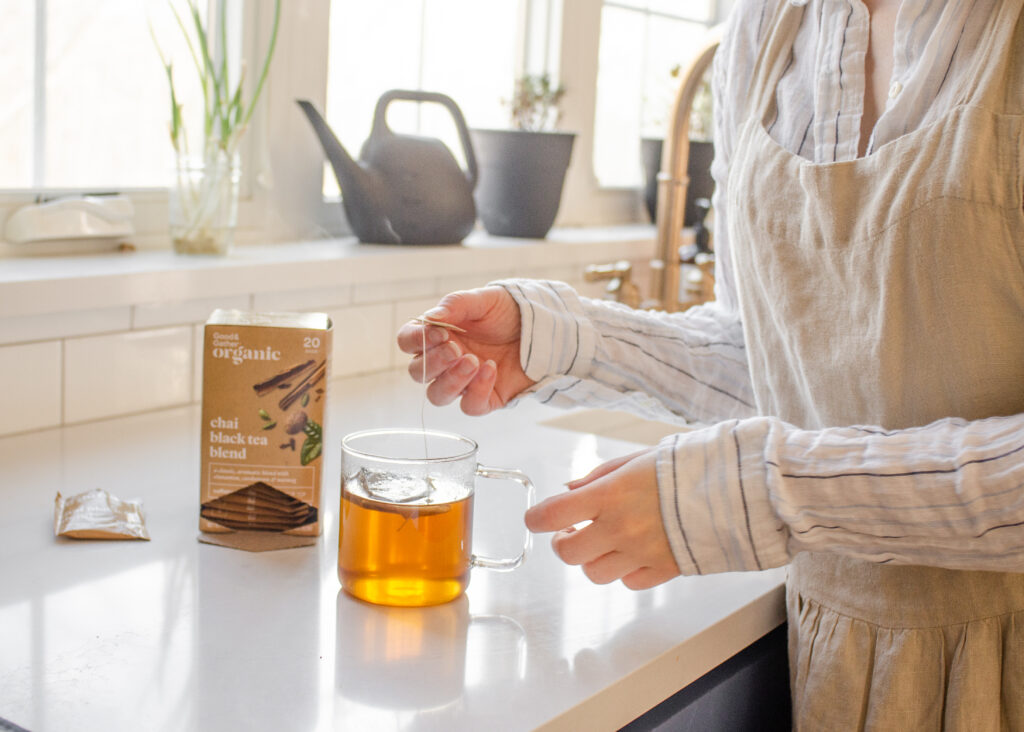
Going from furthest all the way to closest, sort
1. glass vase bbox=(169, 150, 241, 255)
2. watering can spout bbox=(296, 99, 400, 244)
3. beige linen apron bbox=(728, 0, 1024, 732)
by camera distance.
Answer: watering can spout bbox=(296, 99, 400, 244) → glass vase bbox=(169, 150, 241, 255) → beige linen apron bbox=(728, 0, 1024, 732)

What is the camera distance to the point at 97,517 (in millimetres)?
956

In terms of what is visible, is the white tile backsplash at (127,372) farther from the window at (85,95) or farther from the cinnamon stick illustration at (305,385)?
the cinnamon stick illustration at (305,385)

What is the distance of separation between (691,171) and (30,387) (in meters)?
1.62

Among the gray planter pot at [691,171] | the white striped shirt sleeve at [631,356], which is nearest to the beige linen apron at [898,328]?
the white striped shirt sleeve at [631,356]

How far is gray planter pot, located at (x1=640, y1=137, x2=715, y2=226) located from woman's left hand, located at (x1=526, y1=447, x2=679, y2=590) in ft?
5.89

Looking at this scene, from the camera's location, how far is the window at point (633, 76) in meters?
2.51

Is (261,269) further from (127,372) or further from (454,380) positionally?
(454,380)

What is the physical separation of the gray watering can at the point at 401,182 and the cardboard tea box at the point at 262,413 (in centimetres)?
78

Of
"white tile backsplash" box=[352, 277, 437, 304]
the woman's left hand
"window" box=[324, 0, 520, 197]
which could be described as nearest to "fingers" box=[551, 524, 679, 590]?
the woman's left hand

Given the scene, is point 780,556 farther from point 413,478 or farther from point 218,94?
point 218,94

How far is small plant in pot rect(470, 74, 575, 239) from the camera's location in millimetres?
1969

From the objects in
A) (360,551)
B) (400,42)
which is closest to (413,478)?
(360,551)

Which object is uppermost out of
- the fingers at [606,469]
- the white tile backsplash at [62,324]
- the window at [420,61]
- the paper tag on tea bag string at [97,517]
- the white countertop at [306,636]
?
the window at [420,61]

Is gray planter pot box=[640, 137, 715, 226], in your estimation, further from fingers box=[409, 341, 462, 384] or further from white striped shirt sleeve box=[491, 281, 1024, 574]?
white striped shirt sleeve box=[491, 281, 1024, 574]
